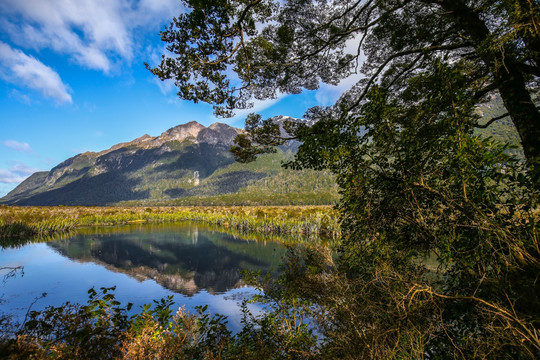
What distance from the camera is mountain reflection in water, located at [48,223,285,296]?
16294mm

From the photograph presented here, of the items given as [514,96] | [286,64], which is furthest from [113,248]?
[514,96]

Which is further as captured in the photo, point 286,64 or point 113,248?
point 113,248

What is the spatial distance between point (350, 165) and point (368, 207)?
1.90 feet

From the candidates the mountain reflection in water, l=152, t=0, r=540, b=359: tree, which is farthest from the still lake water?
l=152, t=0, r=540, b=359: tree

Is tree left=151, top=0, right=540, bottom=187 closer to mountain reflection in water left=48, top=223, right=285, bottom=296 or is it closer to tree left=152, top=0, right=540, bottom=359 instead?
tree left=152, top=0, right=540, bottom=359

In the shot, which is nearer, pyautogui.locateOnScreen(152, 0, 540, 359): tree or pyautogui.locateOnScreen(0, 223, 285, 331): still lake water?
pyautogui.locateOnScreen(152, 0, 540, 359): tree

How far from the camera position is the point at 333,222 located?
28734 millimetres

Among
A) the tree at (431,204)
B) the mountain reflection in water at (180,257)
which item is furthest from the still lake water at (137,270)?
the tree at (431,204)

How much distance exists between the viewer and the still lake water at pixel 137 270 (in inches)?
465

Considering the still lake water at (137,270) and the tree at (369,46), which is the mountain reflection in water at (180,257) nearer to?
the still lake water at (137,270)

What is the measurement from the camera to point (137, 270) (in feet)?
58.7

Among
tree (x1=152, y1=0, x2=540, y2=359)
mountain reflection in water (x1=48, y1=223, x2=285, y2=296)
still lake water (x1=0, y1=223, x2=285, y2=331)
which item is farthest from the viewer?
mountain reflection in water (x1=48, y1=223, x2=285, y2=296)

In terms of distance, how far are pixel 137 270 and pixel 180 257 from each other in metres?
4.57

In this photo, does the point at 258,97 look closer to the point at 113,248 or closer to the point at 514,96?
the point at 514,96
